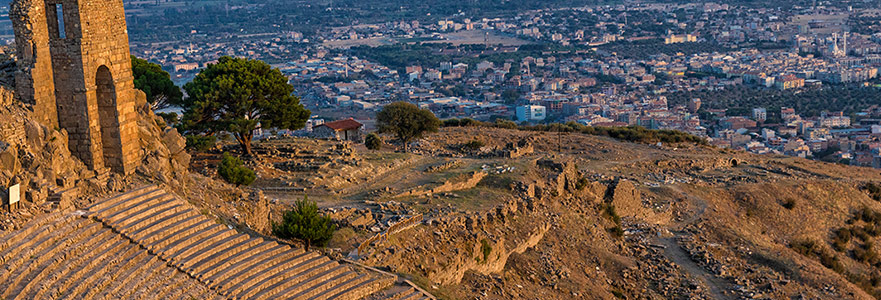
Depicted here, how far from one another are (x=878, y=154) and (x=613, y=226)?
160ft

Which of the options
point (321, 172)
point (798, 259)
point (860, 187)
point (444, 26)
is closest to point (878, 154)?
point (860, 187)

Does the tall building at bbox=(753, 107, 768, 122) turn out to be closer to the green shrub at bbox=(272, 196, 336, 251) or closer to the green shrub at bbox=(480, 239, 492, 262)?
the green shrub at bbox=(480, 239, 492, 262)

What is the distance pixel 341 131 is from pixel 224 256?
927 inches

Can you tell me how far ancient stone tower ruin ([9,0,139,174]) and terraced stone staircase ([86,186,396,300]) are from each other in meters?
1.55

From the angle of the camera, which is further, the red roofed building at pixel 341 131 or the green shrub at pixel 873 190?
the red roofed building at pixel 341 131

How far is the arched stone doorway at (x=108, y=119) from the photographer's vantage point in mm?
19922

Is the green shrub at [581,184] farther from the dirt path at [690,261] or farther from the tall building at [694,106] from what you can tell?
the tall building at [694,106]

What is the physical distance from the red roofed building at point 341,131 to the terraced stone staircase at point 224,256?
21.8 m

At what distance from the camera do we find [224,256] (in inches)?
707

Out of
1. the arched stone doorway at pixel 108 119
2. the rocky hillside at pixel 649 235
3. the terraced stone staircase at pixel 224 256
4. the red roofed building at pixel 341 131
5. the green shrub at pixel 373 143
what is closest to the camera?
the terraced stone staircase at pixel 224 256

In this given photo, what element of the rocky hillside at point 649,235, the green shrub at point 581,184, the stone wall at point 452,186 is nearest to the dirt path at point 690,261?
the rocky hillside at point 649,235

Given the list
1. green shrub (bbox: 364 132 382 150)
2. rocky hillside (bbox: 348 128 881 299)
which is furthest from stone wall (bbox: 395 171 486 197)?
green shrub (bbox: 364 132 382 150)

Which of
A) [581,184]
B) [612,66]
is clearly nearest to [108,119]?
[581,184]

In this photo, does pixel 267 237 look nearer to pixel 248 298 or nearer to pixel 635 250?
pixel 248 298
